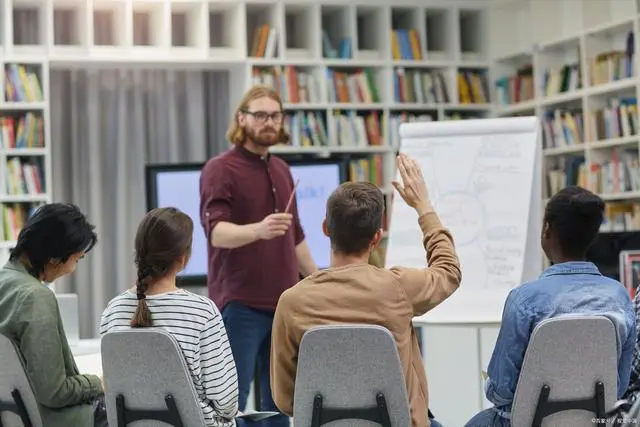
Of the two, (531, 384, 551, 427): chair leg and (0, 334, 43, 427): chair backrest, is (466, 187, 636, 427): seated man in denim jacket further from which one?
(0, 334, 43, 427): chair backrest

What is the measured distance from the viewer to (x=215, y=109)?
25.2 ft

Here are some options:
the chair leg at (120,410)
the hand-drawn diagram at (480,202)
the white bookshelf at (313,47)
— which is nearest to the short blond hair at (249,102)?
the hand-drawn diagram at (480,202)

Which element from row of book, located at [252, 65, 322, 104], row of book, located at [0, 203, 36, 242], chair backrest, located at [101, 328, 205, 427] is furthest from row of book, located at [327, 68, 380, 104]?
chair backrest, located at [101, 328, 205, 427]

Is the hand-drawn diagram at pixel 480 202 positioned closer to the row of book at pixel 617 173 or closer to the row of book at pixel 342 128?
the row of book at pixel 617 173

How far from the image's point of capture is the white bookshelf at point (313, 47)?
266 inches

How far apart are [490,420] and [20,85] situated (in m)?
4.76

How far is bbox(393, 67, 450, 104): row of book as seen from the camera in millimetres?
7348

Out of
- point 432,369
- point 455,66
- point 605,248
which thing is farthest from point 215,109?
point 605,248

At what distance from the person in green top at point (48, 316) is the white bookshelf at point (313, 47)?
12.7 feet

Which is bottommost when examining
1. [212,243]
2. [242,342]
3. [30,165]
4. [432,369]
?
[432,369]

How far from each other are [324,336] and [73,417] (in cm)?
80

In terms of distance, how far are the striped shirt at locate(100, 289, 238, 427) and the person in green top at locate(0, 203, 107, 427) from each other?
161mm

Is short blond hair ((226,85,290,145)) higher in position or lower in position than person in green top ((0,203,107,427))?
higher

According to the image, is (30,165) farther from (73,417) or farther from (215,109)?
(73,417)
